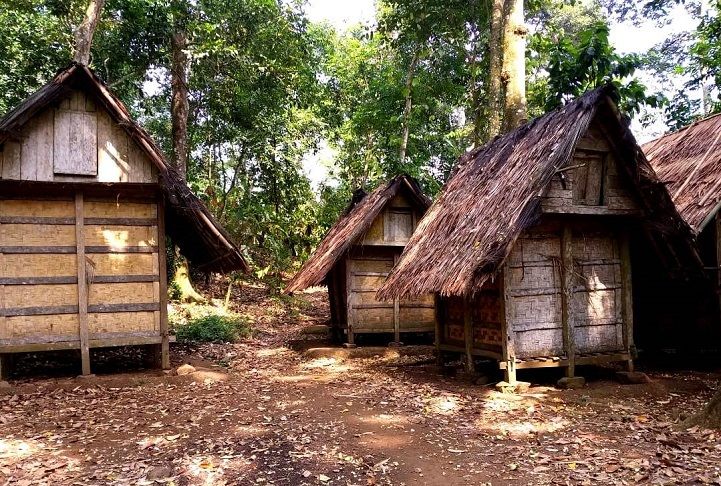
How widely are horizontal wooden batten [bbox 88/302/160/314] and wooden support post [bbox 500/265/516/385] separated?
18.5 feet

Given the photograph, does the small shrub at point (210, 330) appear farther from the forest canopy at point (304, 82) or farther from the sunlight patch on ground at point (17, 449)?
the sunlight patch on ground at point (17, 449)

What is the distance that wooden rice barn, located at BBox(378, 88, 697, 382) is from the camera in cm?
808

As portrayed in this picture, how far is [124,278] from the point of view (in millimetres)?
9156

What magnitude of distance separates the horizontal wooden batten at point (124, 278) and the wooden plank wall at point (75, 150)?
1.57 meters

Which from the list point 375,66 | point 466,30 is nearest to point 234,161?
point 375,66

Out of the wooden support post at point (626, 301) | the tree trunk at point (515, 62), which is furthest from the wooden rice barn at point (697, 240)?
the tree trunk at point (515, 62)

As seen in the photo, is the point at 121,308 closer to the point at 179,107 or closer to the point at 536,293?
the point at 536,293

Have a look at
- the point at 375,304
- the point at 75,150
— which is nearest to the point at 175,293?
the point at 375,304

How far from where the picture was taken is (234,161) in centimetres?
2236

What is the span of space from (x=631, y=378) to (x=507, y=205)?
11.1 feet

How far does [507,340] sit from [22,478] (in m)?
6.10

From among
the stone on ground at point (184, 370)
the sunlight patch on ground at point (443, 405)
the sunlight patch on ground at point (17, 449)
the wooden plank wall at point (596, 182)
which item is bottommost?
the sunlight patch on ground at point (443, 405)

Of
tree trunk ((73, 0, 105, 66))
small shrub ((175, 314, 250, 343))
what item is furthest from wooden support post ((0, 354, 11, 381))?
tree trunk ((73, 0, 105, 66))

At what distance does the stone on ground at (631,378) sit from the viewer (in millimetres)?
8547
